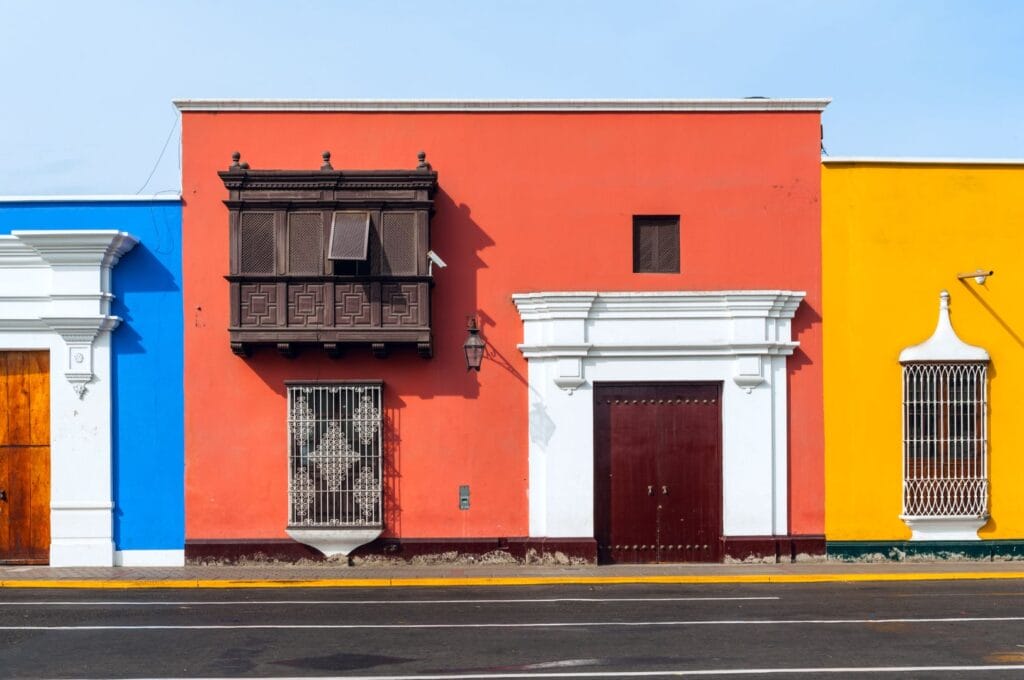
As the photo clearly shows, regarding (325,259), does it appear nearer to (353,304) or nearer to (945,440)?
(353,304)

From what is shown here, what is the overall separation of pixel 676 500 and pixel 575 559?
66.7 inches

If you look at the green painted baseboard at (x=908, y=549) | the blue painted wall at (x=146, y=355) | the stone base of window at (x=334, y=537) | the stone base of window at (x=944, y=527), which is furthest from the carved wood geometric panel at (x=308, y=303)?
the stone base of window at (x=944, y=527)

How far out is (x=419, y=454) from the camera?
55.6ft

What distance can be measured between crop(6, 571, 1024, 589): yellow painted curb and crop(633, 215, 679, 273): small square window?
452 cm

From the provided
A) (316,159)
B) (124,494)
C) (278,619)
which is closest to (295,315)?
(316,159)

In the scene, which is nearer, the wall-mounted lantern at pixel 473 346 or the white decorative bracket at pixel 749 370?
the wall-mounted lantern at pixel 473 346

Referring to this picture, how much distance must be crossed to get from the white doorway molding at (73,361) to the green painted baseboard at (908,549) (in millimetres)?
10482

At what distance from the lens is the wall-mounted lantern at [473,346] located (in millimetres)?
16688

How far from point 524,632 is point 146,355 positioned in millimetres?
7983

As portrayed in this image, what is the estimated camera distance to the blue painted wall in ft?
55.3

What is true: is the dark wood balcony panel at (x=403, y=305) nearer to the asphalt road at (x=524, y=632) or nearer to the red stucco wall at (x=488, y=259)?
the red stucco wall at (x=488, y=259)

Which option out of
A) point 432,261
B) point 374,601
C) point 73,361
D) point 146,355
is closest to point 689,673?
point 374,601

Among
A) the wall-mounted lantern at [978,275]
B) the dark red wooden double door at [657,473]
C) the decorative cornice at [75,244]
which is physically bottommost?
the dark red wooden double door at [657,473]

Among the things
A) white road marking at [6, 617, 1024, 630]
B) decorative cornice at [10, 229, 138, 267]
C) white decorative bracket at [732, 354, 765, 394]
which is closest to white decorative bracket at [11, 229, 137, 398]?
decorative cornice at [10, 229, 138, 267]
